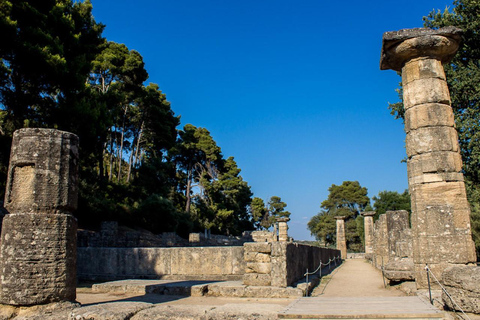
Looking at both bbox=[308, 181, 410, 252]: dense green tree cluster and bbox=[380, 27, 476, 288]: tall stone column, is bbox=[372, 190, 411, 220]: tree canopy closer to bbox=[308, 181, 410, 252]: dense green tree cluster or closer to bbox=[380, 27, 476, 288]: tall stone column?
bbox=[308, 181, 410, 252]: dense green tree cluster

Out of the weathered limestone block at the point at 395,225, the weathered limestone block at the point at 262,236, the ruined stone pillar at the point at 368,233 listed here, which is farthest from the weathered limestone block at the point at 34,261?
the weathered limestone block at the point at 262,236

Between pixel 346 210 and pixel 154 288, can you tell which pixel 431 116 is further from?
pixel 346 210

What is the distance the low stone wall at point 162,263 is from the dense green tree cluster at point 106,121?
22.3 ft

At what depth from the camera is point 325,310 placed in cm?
477

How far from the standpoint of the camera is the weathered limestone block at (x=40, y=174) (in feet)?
18.8

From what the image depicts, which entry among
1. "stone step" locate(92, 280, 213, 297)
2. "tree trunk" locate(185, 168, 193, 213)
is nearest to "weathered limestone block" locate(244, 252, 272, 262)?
"stone step" locate(92, 280, 213, 297)

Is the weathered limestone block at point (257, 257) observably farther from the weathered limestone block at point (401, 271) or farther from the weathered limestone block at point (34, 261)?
the weathered limestone block at point (34, 261)

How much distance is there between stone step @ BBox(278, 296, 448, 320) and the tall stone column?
257 centimetres

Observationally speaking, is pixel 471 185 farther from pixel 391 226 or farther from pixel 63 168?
pixel 63 168

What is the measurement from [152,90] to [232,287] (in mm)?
29800

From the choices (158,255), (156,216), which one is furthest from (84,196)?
(158,255)

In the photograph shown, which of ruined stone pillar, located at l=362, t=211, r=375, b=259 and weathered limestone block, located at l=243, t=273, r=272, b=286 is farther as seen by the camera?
ruined stone pillar, located at l=362, t=211, r=375, b=259

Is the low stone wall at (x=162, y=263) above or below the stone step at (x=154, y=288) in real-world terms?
above

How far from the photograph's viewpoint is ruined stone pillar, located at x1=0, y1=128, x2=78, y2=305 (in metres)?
5.45
